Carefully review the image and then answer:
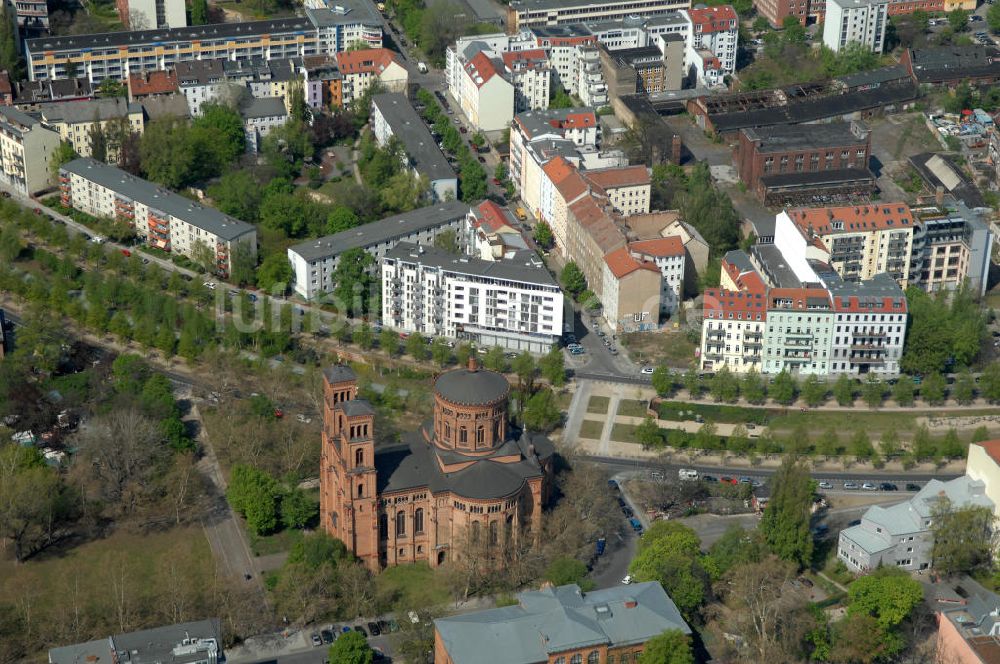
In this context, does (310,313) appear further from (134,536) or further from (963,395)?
(963,395)

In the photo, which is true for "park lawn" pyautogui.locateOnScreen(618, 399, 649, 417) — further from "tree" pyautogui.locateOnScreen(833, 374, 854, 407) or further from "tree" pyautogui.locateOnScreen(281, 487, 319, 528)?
"tree" pyautogui.locateOnScreen(281, 487, 319, 528)

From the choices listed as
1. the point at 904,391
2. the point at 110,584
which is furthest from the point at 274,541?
the point at 904,391

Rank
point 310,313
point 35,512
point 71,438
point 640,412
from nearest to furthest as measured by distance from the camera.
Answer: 1. point 35,512
2. point 71,438
3. point 640,412
4. point 310,313

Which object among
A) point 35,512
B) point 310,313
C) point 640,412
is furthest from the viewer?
point 310,313

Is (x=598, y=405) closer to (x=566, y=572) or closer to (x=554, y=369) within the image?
(x=554, y=369)

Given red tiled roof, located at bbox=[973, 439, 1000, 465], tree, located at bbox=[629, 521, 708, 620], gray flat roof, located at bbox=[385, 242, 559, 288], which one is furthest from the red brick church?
red tiled roof, located at bbox=[973, 439, 1000, 465]

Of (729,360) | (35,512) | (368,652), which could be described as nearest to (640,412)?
(729,360)

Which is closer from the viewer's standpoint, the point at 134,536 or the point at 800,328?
the point at 134,536
